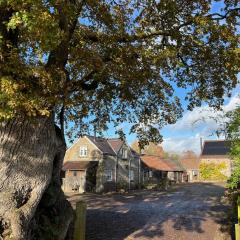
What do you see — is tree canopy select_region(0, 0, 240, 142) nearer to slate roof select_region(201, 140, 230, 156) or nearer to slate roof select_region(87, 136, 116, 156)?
slate roof select_region(87, 136, 116, 156)

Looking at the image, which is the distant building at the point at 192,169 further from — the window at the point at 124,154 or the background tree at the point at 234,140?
the background tree at the point at 234,140

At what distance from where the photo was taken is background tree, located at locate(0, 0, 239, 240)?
1030 centimetres

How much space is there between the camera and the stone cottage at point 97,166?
164 ft

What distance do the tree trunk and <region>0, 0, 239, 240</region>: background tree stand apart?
28 mm

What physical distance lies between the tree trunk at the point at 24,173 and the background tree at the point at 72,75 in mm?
28

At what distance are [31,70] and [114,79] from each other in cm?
550

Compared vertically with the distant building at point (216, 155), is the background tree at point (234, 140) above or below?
below

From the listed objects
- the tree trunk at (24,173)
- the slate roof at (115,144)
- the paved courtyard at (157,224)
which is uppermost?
the slate roof at (115,144)

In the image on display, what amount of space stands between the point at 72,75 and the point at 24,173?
5.05 meters

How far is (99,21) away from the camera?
14.8 meters

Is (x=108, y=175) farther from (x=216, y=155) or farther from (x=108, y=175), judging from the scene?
(x=216, y=155)

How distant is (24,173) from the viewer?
11680mm

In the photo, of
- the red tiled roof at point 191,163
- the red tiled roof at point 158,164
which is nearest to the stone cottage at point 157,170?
the red tiled roof at point 158,164

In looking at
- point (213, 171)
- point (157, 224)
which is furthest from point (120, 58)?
point (213, 171)
